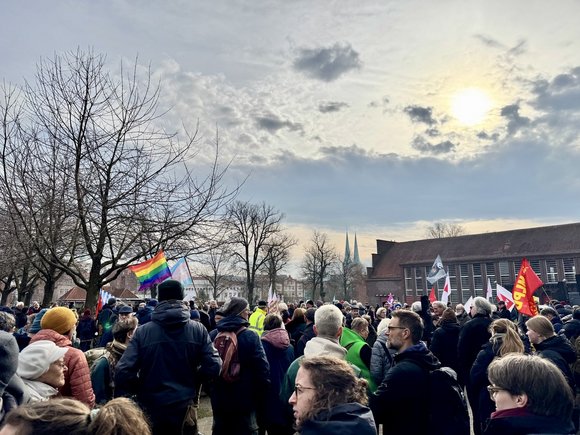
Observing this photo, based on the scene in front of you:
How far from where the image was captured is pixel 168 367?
3.79m

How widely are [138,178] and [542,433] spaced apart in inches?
340

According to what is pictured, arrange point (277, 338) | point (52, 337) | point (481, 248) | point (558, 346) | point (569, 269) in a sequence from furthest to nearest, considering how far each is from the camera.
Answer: point (481, 248) → point (569, 269) → point (277, 338) → point (558, 346) → point (52, 337)

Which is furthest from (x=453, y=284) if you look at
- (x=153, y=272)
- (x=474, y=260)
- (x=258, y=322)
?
(x=153, y=272)

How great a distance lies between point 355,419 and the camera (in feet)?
6.50

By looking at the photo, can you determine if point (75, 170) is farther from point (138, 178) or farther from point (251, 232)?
point (251, 232)

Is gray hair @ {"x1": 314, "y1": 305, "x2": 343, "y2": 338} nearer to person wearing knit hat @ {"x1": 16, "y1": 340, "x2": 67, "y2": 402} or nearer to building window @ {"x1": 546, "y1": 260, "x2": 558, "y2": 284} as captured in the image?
person wearing knit hat @ {"x1": 16, "y1": 340, "x2": 67, "y2": 402}

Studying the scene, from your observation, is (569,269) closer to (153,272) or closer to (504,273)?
(504,273)

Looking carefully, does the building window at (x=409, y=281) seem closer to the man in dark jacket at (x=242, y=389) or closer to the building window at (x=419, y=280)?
the building window at (x=419, y=280)

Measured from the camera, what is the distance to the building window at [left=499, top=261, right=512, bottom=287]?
1887 inches

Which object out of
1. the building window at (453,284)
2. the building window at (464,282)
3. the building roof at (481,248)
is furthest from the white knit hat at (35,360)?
the building window at (453,284)

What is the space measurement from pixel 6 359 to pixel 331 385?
1.77 m

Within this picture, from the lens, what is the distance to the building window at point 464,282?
165ft

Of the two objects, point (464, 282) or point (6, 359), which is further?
point (464, 282)

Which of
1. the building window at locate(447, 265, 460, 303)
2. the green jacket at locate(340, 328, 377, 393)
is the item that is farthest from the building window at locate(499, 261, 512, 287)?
the green jacket at locate(340, 328, 377, 393)
